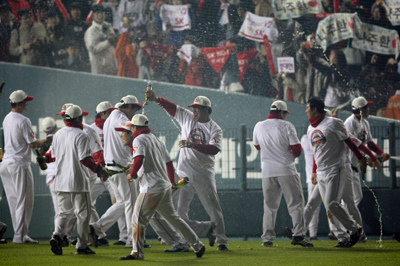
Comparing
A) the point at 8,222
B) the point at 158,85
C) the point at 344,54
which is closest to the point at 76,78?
the point at 158,85

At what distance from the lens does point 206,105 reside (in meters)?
11.4

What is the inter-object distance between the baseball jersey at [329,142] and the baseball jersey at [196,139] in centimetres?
134

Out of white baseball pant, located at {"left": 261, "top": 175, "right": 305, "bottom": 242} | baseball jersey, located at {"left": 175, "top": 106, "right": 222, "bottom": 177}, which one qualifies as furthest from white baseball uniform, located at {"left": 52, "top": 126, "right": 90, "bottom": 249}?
white baseball pant, located at {"left": 261, "top": 175, "right": 305, "bottom": 242}

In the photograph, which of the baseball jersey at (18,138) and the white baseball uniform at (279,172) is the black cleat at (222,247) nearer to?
the white baseball uniform at (279,172)

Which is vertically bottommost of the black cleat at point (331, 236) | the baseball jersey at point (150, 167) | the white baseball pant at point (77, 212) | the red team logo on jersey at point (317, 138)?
the black cleat at point (331, 236)

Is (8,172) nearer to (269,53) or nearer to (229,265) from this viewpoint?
(229,265)

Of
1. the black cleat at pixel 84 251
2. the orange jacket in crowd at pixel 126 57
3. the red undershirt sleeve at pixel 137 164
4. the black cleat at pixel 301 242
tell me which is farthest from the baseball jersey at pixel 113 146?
the orange jacket in crowd at pixel 126 57

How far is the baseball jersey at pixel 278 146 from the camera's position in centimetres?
1189

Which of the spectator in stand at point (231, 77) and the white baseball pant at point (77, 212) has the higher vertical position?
the spectator in stand at point (231, 77)

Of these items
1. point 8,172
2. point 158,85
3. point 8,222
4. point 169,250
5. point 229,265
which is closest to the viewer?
point 229,265

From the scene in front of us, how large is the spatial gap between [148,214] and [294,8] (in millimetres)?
8501

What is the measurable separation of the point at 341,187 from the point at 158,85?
6508mm

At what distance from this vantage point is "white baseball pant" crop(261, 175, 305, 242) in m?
11.9

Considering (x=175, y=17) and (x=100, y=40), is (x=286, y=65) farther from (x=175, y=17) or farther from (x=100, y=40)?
(x=100, y=40)
